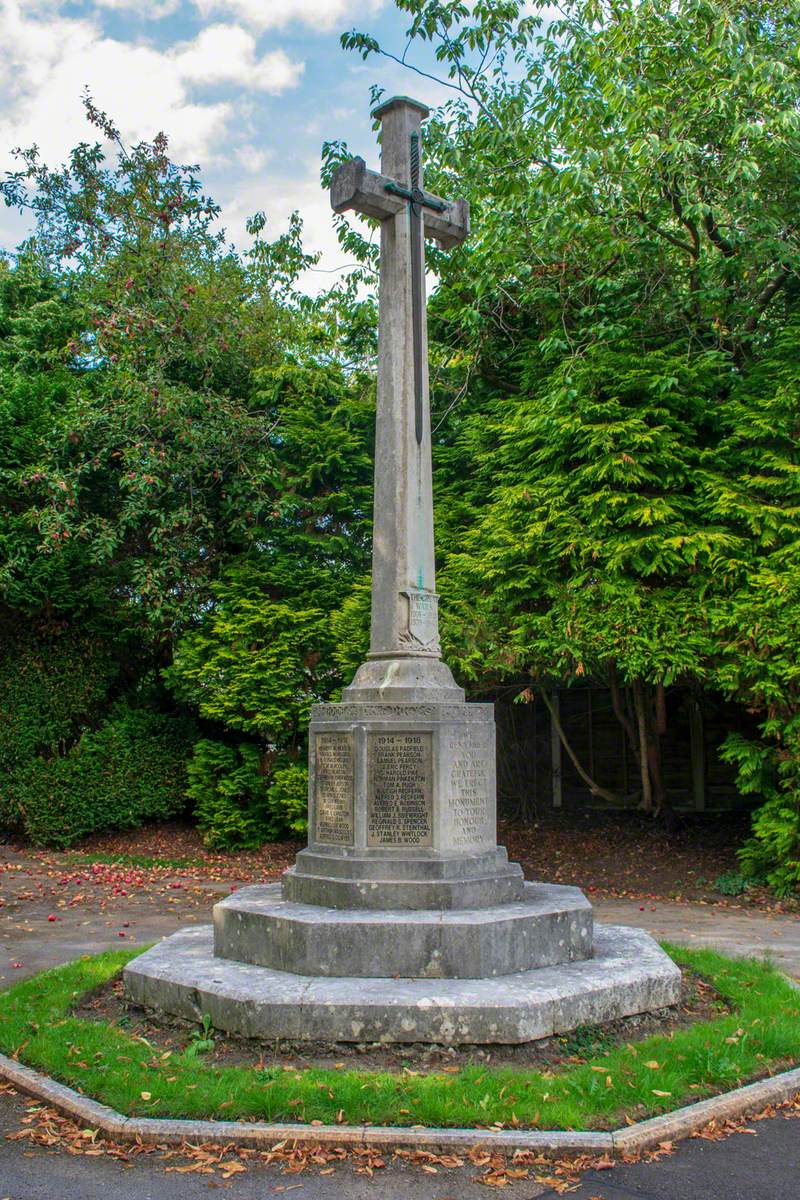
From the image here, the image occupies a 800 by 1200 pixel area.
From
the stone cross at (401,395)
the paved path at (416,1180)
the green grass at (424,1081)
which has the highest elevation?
the stone cross at (401,395)

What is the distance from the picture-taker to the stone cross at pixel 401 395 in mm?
7270

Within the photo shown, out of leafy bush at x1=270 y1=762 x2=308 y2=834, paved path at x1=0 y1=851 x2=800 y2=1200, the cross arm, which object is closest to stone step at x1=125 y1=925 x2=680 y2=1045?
→ paved path at x1=0 y1=851 x2=800 y2=1200

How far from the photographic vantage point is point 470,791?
23.0ft

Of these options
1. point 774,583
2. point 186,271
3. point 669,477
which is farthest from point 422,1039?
point 186,271

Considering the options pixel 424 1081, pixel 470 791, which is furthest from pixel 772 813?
pixel 424 1081

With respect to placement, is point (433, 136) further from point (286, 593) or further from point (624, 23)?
point (286, 593)

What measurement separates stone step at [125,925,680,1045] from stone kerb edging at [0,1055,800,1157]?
3.15 feet

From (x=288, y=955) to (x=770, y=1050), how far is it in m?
2.83

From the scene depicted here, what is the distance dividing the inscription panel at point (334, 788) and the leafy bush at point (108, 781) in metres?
9.02

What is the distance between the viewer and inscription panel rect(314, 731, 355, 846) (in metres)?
6.96

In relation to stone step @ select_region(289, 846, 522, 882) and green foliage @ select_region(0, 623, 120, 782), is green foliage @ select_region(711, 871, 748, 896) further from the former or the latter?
green foliage @ select_region(0, 623, 120, 782)

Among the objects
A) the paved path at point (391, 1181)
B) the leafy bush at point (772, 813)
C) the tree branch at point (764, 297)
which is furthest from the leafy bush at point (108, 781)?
the paved path at point (391, 1181)

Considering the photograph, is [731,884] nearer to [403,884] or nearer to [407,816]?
[407,816]

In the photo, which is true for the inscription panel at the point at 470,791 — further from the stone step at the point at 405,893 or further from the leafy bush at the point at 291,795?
the leafy bush at the point at 291,795
